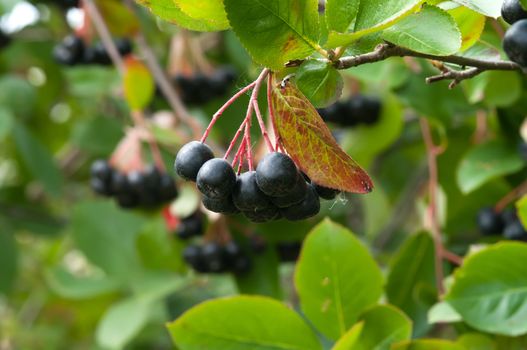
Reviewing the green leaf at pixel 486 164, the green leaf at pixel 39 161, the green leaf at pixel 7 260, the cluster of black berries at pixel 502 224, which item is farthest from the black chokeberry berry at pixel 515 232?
the green leaf at pixel 7 260

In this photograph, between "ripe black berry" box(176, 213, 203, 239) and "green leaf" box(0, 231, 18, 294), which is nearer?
"ripe black berry" box(176, 213, 203, 239)

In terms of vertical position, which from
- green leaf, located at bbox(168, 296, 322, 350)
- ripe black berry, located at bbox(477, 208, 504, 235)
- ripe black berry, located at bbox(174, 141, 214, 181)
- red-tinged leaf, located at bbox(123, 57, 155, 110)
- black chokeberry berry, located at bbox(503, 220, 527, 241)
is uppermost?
ripe black berry, located at bbox(174, 141, 214, 181)

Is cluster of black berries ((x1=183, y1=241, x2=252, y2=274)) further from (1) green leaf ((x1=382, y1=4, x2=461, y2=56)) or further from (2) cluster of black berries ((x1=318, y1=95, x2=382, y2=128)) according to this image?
(1) green leaf ((x1=382, y1=4, x2=461, y2=56))

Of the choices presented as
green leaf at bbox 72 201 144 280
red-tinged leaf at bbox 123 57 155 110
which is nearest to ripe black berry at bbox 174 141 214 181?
red-tinged leaf at bbox 123 57 155 110

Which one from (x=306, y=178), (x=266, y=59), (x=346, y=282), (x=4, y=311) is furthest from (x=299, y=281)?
(x=4, y=311)

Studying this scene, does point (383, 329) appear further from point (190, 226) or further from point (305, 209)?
point (190, 226)

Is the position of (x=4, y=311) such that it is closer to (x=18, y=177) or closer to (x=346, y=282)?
(x=18, y=177)

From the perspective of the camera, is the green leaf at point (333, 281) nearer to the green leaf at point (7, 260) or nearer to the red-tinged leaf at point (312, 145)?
the red-tinged leaf at point (312, 145)
